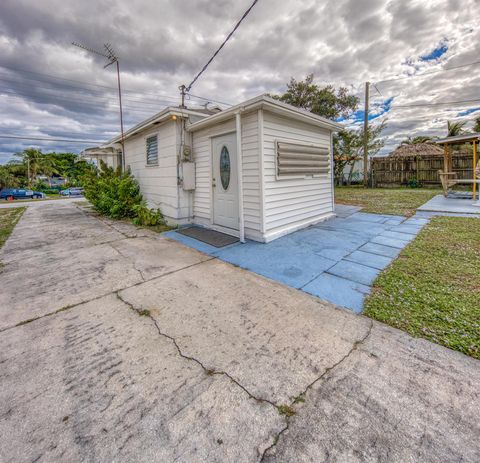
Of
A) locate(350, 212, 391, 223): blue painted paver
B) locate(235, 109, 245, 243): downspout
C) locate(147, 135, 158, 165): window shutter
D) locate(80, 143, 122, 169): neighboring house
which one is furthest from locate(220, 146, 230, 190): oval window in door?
locate(80, 143, 122, 169): neighboring house

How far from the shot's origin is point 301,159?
5.45 metres

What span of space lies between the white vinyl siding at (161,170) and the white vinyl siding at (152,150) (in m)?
0.09

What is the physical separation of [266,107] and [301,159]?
5.30 feet

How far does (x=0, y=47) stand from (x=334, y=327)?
1298cm

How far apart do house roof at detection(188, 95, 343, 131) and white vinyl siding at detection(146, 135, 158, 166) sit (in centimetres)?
151

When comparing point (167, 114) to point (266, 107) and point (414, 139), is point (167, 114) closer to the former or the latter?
point (266, 107)

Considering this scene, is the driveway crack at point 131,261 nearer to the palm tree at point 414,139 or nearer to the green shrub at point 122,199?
the green shrub at point 122,199

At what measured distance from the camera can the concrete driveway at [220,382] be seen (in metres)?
1.16

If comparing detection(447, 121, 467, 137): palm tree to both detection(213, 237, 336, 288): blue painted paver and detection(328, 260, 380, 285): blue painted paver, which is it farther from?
detection(328, 260, 380, 285): blue painted paver

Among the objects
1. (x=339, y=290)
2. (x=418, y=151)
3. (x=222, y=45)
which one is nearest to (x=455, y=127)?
(x=418, y=151)

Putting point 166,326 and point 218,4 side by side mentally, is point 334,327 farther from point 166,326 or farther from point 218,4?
point 218,4

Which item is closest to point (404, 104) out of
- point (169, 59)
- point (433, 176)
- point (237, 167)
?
point (433, 176)

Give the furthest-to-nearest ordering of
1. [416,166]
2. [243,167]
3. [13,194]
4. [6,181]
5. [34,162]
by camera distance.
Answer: [34,162] → [6,181] → [13,194] → [416,166] → [243,167]

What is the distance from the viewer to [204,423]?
128cm
